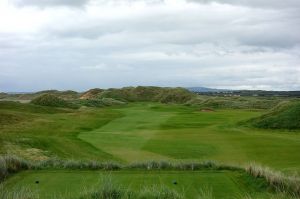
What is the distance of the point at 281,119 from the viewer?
40.0m

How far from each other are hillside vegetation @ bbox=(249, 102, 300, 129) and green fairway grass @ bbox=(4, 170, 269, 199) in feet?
84.0

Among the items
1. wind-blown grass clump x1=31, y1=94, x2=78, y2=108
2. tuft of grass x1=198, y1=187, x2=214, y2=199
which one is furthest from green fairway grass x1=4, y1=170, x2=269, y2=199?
wind-blown grass clump x1=31, y1=94, x2=78, y2=108

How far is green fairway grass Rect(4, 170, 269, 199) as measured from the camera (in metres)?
11.8

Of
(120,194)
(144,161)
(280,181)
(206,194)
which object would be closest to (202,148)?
(144,161)

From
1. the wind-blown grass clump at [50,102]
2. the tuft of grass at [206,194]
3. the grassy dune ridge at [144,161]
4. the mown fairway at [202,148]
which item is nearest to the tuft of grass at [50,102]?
the wind-blown grass clump at [50,102]

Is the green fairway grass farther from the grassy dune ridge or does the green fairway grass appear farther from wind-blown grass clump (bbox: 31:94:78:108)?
wind-blown grass clump (bbox: 31:94:78:108)

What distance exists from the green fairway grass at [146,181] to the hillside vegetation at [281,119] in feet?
84.0

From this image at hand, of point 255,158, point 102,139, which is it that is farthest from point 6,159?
point 102,139

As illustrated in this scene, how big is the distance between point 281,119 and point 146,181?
29.0 m

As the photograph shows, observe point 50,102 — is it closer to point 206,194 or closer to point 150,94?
point 206,194

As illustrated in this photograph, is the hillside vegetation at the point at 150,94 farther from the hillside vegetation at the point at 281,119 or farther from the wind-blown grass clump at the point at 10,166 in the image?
the wind-blown grass clump at the point at 10,166

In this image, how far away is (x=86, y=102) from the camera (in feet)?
250

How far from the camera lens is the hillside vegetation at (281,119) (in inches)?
1528

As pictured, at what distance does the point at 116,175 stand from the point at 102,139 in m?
13.7
